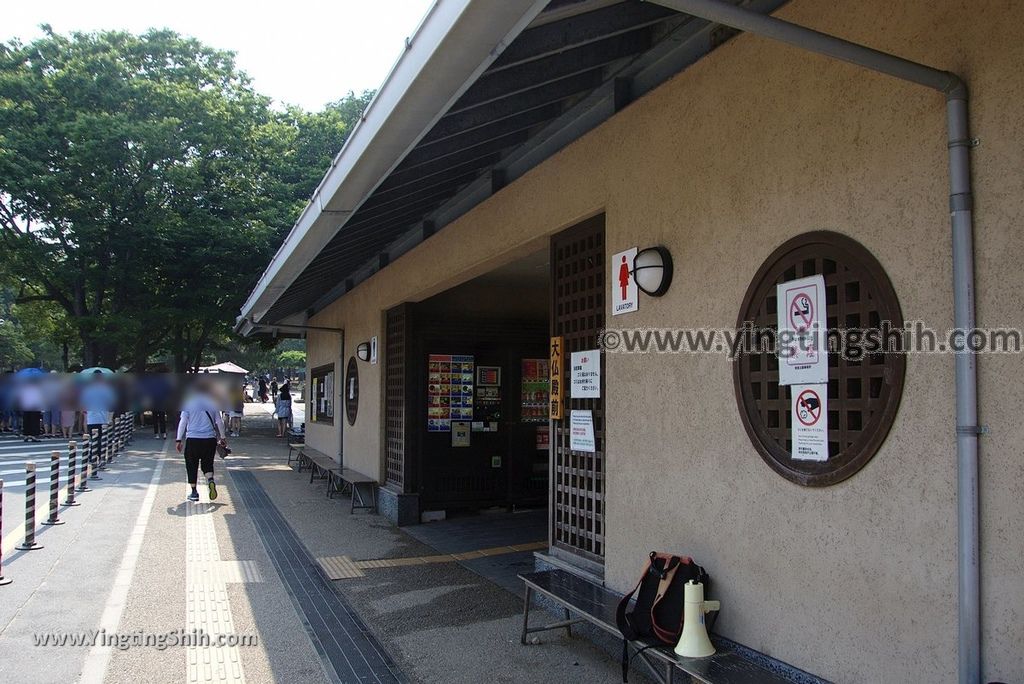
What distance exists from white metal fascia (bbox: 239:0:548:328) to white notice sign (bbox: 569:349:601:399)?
6.12ft

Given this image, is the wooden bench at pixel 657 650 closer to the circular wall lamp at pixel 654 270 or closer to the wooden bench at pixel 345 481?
the circular wall lamp at pixel 654 270

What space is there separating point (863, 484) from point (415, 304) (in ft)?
23.2

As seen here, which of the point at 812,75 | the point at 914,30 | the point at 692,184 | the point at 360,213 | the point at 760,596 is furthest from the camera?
the point at 360,213

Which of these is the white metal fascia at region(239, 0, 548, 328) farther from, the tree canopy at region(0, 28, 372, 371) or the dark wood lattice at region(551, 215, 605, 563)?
the tree canopy at region(0, 28, 372, 371)

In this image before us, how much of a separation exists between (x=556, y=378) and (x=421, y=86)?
2.73 meters

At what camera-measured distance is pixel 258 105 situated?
25969 mm

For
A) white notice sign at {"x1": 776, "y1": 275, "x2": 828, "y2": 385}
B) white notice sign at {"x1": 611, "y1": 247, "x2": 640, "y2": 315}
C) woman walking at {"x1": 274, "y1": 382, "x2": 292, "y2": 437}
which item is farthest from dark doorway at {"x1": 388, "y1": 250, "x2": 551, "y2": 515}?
woman walking at {"x1": 274, "y1": 382, "x2": 292, "y2": 437}

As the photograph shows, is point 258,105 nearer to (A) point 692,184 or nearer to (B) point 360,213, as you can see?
(B) point 360,213

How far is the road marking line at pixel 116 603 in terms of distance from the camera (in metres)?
4.42

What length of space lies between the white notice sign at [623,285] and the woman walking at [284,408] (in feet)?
67.6

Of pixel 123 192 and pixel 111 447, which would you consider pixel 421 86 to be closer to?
pixel 111 447

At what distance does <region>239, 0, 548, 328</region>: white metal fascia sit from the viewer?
2971 millimetres

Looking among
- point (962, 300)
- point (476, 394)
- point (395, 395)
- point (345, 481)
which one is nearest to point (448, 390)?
point (476, 394)

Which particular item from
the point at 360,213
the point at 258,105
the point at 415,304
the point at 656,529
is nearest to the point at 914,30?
the point at 656,529
